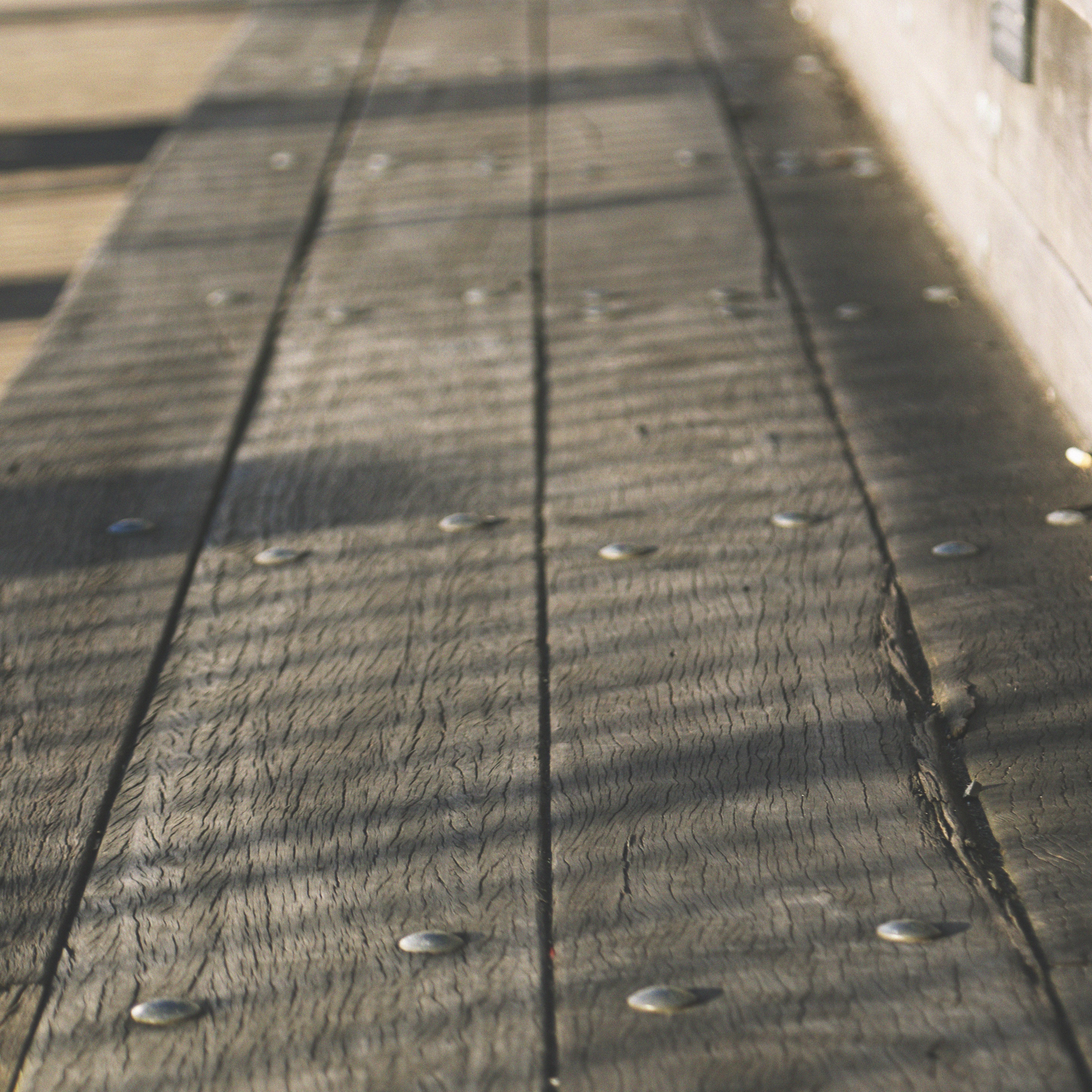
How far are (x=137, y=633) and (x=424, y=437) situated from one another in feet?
2.36

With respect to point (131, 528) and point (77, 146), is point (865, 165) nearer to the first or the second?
point (131, 528)

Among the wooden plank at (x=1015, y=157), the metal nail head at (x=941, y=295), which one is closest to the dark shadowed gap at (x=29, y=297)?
the metal nail head at (x=941, y=295)

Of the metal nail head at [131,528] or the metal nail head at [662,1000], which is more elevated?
the metal nail head at [131,528]

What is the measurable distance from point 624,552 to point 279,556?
1.88ft

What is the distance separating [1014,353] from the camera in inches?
102

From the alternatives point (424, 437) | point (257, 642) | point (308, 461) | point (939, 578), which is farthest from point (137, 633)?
point (939, 578)

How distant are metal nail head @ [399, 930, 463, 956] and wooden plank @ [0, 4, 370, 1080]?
40cm

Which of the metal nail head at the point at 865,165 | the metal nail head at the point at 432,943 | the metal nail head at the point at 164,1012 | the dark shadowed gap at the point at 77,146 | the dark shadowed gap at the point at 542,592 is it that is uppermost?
the dark shadowed gap at the point at 77,146

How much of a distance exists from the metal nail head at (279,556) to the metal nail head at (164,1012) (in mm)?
885

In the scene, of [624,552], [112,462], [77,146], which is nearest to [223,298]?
[112,462]

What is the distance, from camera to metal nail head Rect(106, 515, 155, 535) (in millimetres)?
2213

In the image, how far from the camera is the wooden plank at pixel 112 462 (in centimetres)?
164

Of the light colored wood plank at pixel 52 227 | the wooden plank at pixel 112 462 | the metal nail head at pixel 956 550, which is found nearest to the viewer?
the wooden plank at pixel 112 462

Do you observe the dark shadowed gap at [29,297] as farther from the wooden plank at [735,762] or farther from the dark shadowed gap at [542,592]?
the wooden plank at [735,762]
